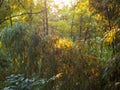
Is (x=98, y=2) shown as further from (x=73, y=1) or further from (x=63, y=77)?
(x=73, y=1)

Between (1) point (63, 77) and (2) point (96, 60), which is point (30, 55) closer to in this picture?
(1) point (63, 77)

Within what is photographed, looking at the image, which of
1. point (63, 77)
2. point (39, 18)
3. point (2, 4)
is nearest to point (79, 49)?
point (63, 77)

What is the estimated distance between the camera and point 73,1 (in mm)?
19125

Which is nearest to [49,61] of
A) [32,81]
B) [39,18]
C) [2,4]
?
[32,81]

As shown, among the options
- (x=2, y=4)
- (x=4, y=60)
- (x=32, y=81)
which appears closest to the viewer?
(x=32, y=81)

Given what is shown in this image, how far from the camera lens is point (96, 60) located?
7.64 meters

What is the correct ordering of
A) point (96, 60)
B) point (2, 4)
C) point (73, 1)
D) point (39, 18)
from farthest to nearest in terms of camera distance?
point (73, 1) < point (39, 18) < point (2, 4) < point (96, 60)

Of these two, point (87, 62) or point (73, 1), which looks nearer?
point (87, 62)

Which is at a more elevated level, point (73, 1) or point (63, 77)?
point (73, 1)

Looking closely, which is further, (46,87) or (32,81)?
(46,87)

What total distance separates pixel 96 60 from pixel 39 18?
9.72 metres

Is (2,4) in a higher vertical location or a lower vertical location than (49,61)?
higher

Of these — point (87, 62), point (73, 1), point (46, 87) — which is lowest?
point (46, 87)

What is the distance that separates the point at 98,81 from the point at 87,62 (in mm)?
597
